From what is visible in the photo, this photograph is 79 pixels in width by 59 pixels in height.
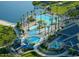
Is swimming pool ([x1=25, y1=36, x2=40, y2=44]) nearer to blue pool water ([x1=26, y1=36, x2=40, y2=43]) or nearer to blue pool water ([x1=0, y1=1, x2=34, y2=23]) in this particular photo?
blue pool water ([x1=26, y1=36, x2=40, y2=43])

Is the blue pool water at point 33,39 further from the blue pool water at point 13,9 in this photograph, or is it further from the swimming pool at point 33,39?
the blue pool water at point 13,9

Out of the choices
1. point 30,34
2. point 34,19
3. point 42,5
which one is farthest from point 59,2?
point 30,34

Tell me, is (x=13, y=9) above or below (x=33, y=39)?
above

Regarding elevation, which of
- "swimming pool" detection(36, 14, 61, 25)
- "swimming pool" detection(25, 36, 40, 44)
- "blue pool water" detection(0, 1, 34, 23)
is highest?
"blue pool water" detection(0, 1, 34, 23)

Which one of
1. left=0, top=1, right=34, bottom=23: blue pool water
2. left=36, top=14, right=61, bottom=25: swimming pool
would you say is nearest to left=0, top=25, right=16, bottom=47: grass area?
left=0, top=1, right=34, bottom=23: blue pool water

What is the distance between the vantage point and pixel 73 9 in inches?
61.5

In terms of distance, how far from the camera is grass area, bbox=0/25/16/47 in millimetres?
1548

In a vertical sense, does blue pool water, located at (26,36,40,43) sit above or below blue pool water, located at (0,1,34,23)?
below

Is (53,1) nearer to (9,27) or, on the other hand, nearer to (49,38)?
(49,38)

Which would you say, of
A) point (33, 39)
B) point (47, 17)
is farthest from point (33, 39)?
point (47, 17)

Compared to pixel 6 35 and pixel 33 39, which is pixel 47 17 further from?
pixel 6 35

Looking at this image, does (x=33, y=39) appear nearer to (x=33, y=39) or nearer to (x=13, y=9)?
(x=33, y=39)

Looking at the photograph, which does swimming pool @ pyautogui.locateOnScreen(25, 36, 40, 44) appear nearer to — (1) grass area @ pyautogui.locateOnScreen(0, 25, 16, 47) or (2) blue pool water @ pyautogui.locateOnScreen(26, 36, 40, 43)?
(2) blue pool water @ pyautogui.locateOnScreen(26, 36, 40, 43)

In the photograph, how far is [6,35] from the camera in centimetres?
155
